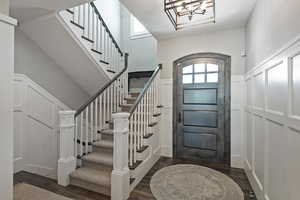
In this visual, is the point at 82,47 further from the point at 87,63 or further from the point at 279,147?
the point at 279,147

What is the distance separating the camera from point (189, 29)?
3.21 metres

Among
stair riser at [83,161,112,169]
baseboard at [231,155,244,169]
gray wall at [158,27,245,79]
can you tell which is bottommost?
baseboard at [231,155,244,169]

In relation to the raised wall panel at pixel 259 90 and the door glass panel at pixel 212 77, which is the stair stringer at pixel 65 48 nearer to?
the door glass panel at pixel 212 77

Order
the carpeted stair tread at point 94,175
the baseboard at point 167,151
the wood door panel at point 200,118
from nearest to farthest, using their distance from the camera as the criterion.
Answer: the carpeted stair tread at point 94,175 < the wood door panel at point 200,118 < the baseboard at point 167,151

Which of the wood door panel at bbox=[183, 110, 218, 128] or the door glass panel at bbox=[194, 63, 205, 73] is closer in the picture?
the wood door panel at bbox=[183, 110, 218, 128]

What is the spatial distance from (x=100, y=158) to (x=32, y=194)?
938 mm

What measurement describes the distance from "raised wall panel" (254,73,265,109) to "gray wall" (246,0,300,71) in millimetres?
238

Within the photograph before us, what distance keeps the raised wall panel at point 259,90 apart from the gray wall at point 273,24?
0.78 ft

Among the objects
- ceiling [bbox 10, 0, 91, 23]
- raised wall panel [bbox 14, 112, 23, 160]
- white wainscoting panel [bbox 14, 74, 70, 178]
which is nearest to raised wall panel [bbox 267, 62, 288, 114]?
ceiling [bbox 10, 0, 91, 23]

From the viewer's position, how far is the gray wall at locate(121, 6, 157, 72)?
Result: 16.9 feet

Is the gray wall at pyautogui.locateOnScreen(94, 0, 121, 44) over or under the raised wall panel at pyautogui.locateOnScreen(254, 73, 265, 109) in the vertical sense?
over

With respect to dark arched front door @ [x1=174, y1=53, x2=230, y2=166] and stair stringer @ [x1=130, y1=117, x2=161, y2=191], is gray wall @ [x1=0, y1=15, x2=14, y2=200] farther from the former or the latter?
dark arched front door @ [x1=174, y1=53, x2=230, y2=166]

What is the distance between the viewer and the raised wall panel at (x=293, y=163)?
1.16m

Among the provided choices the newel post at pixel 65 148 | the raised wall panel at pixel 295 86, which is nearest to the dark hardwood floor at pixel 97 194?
the newel post at pixel 65 148
